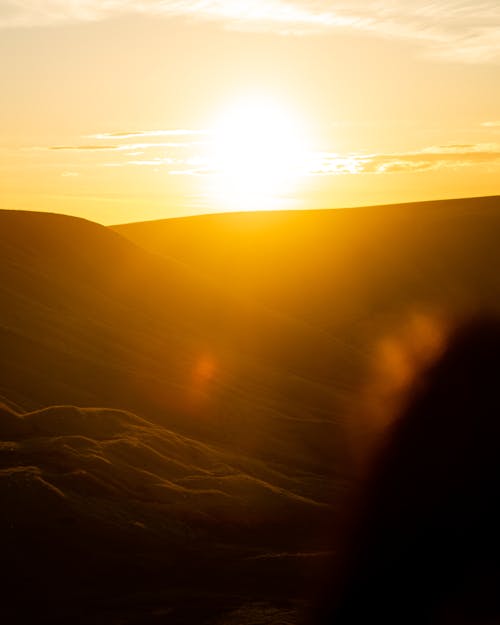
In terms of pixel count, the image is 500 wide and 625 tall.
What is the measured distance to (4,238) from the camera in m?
97.9

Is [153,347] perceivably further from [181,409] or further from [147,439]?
[147,439]

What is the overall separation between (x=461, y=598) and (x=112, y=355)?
162 feet

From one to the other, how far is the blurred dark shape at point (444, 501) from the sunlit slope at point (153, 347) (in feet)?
101

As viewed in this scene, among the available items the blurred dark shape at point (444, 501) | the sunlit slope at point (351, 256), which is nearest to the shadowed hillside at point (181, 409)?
the sunlit slope at point (351, 256)

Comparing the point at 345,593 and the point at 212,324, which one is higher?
the point at 212,324

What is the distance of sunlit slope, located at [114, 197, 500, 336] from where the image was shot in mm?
132500

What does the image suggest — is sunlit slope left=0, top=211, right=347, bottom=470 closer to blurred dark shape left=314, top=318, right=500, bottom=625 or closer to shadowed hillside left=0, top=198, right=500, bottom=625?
shadowed hillside left=0, top=198, right=500, bottom=625

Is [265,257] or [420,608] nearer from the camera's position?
[420,608]

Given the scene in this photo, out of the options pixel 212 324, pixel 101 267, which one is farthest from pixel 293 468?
pixel 101 267

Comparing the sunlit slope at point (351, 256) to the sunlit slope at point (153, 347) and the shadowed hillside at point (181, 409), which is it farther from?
the sunlit slope at point (153, 347)

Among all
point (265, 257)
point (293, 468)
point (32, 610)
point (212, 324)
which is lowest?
point (32, 610)

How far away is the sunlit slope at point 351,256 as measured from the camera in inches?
5217

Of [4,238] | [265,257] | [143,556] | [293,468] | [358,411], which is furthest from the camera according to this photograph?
[265,257]

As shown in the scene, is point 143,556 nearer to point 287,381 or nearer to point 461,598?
point 461,598
